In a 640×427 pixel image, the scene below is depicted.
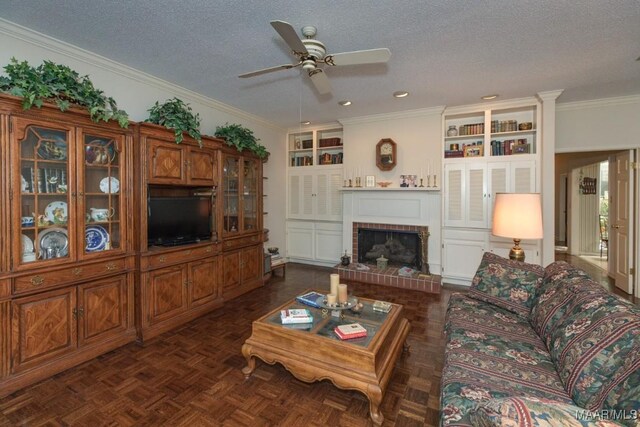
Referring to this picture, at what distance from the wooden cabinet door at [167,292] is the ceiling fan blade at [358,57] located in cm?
250

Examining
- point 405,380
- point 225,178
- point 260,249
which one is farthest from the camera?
point 260,249

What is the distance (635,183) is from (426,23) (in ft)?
12.9

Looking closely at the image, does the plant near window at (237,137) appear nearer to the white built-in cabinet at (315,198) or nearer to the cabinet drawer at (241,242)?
the cabinet drawer at (241,242)

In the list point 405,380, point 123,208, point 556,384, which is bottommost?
point 405,380

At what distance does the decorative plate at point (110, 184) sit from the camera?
101 inches

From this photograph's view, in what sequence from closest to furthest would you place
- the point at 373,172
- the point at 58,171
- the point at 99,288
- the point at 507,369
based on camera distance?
1. the point at 507,369
2. the point at 58,171
3. the point at 99,288
4. the point at 373,172

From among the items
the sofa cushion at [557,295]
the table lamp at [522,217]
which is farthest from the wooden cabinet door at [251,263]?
the sofa cushion at [557,295]

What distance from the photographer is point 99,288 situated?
96.9 inches

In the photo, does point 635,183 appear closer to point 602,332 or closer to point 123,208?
point 602,332

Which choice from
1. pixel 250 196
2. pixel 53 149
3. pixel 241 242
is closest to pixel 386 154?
pixel 250 196

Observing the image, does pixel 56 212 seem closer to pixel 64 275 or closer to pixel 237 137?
pixel 64 275

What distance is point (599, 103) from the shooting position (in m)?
3.88

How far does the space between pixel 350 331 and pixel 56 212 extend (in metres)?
2.43

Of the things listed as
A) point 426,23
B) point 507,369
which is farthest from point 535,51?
point 507,369
